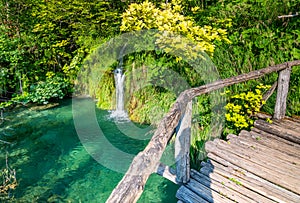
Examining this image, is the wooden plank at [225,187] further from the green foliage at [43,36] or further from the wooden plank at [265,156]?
the green foliage at [43,36]

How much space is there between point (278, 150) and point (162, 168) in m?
1.74

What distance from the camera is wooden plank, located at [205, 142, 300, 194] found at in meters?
2.75

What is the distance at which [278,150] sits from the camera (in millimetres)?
3438

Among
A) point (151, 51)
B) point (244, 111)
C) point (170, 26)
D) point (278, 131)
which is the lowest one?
point (278, 131)

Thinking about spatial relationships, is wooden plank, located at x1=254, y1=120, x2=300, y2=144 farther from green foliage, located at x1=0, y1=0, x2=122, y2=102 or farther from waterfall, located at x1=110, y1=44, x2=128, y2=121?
green foliage, located at x1=0, y1=0, x2=122, y2=102

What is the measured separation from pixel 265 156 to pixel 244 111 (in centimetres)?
148

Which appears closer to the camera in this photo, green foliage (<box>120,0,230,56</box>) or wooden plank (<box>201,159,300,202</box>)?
wooden plank (<box>201,159,300,202</box>)

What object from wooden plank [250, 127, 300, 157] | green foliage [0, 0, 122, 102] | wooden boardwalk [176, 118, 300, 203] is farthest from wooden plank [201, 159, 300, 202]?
green foliage [0, 0, 122, 102]

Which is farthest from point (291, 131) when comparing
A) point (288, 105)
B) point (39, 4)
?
point (39, 4)

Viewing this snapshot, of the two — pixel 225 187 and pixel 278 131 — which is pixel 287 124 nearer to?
pixel 278 131

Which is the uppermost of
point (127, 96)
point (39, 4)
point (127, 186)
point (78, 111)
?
point (39, 4)

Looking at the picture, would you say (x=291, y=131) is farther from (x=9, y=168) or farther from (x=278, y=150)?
(x=9, y=168)

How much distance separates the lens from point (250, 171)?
9.80 ft

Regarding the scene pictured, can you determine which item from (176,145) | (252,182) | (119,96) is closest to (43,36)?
(119,96)
